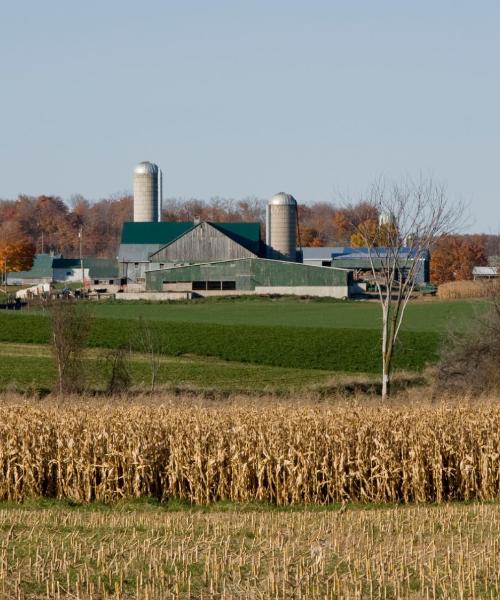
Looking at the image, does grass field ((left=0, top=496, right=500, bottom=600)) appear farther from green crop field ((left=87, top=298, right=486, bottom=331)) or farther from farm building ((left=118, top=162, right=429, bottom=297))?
farm building ((left=118, top=162, right=429, bottom=297))

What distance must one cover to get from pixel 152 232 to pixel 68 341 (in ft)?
199

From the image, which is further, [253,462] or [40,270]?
[40,270]

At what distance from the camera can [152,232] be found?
3664 inches

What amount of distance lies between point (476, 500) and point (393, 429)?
6.21ft

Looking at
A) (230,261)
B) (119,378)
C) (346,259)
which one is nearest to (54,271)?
(346,259)

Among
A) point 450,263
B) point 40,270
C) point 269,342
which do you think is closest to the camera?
point 269,342

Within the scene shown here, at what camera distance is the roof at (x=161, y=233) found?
3590 inches

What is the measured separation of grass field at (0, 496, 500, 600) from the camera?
11.2 meters

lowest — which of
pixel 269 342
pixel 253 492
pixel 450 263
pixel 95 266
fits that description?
pixel 253 492

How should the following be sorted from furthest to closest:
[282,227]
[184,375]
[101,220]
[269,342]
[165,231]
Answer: [101,220], [282,227], [165,231], [269,342], [184,375]

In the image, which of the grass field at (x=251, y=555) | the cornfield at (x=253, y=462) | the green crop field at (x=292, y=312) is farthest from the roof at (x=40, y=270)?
the grass field at (x=251, y=555)

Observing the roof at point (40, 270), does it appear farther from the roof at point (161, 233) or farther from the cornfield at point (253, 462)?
the cornfield at point (253, 462)

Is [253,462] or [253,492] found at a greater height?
[253,462]

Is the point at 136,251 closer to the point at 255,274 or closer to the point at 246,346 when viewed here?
the point at 255,274
